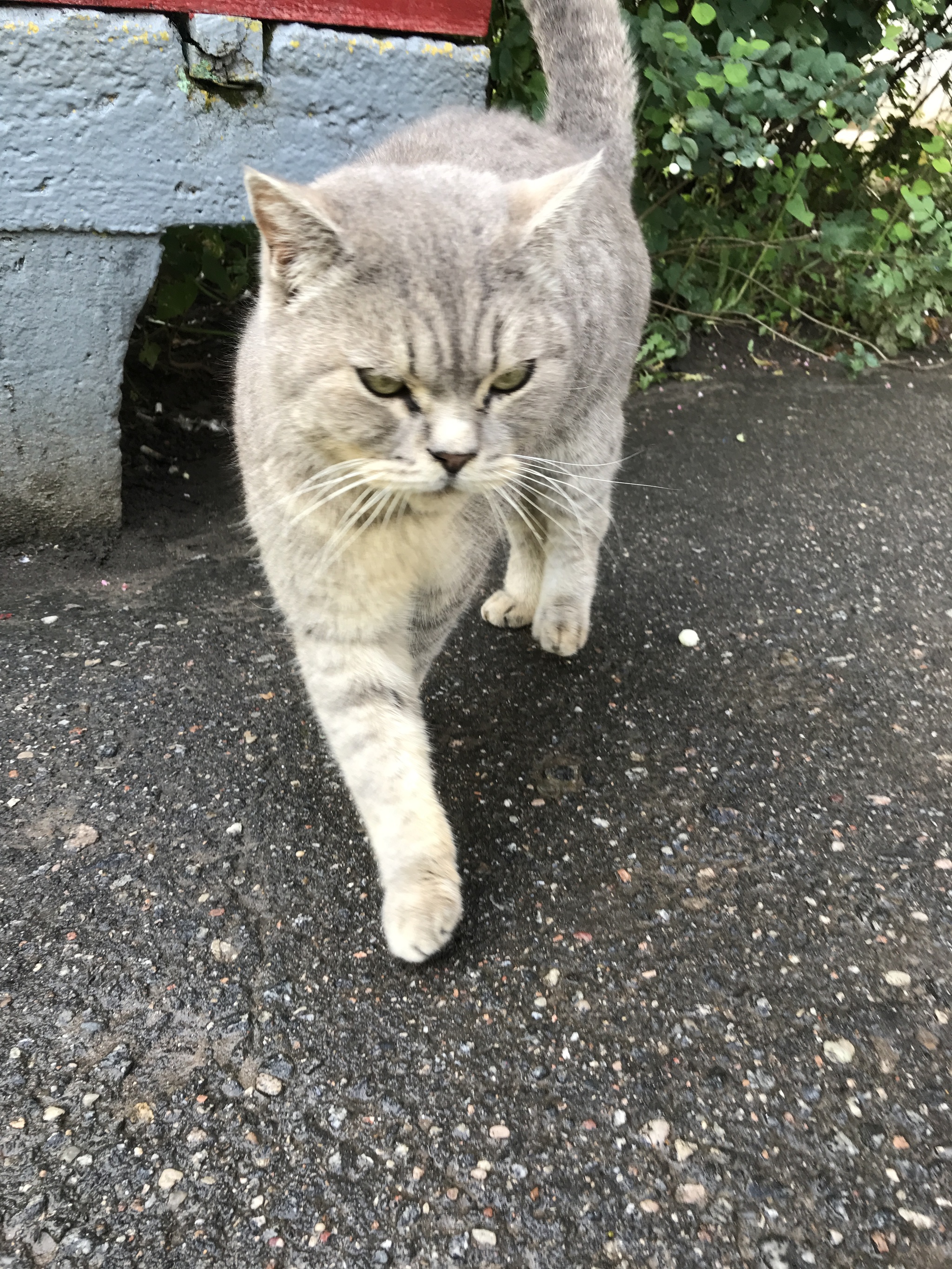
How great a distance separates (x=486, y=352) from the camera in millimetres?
1667

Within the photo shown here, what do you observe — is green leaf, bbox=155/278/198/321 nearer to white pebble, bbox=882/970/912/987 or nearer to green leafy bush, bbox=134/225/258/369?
green leafy bush, bbox=134/225/258/369

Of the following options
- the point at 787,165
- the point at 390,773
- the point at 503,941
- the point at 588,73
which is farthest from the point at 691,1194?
the point at 787,165

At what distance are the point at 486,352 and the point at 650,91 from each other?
274cm

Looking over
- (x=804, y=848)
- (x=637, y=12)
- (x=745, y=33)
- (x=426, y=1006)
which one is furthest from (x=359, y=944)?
(x=637, y=12)

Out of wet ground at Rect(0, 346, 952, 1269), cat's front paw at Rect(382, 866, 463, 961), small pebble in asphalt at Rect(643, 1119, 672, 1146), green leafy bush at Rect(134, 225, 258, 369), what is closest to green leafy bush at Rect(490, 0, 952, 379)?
green leafy bush at Rect(134, 225, 258, 369)

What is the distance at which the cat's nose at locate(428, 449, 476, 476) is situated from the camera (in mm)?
1629

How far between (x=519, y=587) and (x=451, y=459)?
128 centimetres

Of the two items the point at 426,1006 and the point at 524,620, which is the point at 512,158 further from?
A: the point at 426,1006

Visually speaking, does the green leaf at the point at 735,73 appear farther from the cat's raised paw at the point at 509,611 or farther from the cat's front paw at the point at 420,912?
the cat's front paw at the point at 420,912

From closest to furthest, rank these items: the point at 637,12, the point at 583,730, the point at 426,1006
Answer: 1. the point at 426,1006
2. the point at 583,730
3. the point at 637,12

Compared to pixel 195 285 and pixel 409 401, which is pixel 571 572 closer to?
pixel 409 401

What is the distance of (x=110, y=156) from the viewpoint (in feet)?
8.86

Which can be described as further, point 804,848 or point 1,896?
point 804,848

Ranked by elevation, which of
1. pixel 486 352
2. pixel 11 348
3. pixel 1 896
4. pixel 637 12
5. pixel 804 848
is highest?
pixel 637 12
